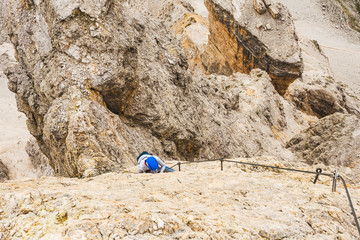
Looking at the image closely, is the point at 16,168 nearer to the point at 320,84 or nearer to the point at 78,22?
the point at 78,22

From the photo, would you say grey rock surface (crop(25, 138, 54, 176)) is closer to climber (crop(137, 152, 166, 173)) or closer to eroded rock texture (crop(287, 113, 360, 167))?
climber (crop(137, 152, 166, 173))

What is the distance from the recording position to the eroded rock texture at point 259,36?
35469mm

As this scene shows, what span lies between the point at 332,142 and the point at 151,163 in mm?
16621

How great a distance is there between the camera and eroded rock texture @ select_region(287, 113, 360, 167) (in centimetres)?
1964

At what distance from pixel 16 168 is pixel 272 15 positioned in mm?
31818

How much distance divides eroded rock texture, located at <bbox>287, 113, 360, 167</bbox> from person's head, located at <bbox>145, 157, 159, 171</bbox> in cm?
1392

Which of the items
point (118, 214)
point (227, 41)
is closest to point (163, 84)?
point (118, 214)

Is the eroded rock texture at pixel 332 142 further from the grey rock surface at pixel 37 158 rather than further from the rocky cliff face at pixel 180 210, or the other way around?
the grey rock surface at pixel 37 158

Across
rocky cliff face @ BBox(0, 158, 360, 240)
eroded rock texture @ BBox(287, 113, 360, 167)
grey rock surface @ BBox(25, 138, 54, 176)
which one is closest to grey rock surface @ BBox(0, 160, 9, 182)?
grey rock surface @ BBox(25, 138, 54, 176)

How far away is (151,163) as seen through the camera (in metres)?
10.5

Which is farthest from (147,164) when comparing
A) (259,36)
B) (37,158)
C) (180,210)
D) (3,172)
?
(259,36)

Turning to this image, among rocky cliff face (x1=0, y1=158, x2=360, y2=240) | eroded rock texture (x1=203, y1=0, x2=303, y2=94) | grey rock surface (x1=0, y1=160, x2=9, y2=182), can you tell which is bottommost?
grey rock surface (x1=0, y1=160, x2=9, y2=182)

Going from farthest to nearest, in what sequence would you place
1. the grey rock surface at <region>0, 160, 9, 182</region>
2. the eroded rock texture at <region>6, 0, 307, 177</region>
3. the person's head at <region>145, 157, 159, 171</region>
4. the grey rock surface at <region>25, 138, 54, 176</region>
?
the grey rock surface at <region>0, 160, 9, 182</region> < the grey rock surface at <region>25, 138, 54, 176</region> < the eroded rock texture at <region>6, 0, 307, 177</region> < the person's head at <region>145, 157, 159, 171</region>

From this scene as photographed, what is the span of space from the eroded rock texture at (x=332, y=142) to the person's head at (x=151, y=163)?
45.7 feet
